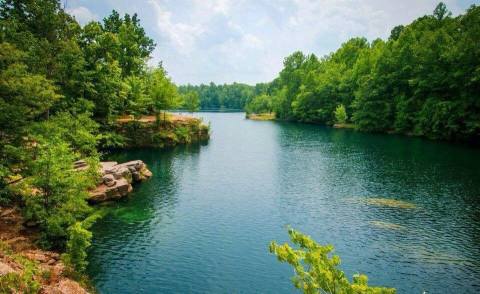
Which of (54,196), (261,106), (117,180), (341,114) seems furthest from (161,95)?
(261,106)

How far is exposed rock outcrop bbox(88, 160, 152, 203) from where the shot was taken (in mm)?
37250

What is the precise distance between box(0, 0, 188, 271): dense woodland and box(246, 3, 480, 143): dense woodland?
183 ft

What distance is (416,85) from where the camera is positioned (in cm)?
9438

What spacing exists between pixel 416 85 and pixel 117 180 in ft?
265

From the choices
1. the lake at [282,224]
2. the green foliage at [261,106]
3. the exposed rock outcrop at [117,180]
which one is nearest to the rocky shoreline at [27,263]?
the lake at [282,224]

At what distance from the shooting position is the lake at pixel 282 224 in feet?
76.0

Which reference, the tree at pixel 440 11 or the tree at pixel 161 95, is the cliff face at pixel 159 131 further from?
the tree at pixel 440 11

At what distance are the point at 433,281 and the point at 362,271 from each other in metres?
4.07

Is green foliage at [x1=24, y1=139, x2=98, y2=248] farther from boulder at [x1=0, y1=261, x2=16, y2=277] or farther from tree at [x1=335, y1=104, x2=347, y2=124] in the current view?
tree at [x1=335, y1=104, x2=347, y2=124]

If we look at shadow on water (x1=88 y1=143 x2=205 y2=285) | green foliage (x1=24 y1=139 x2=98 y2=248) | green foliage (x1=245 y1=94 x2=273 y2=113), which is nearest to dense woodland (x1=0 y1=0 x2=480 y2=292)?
green foliage (x1=24 y1=139 x2=98 y2=248)

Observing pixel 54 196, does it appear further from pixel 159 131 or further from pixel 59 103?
pixel 159 131

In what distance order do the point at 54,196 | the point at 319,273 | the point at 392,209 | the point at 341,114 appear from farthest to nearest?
the point at 341,114, the point at 392,209, the point at 54,196, the point at 319,273

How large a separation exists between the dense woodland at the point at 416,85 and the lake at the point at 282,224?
2377 centimetres

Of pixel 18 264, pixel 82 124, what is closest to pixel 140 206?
pixel 82 124
